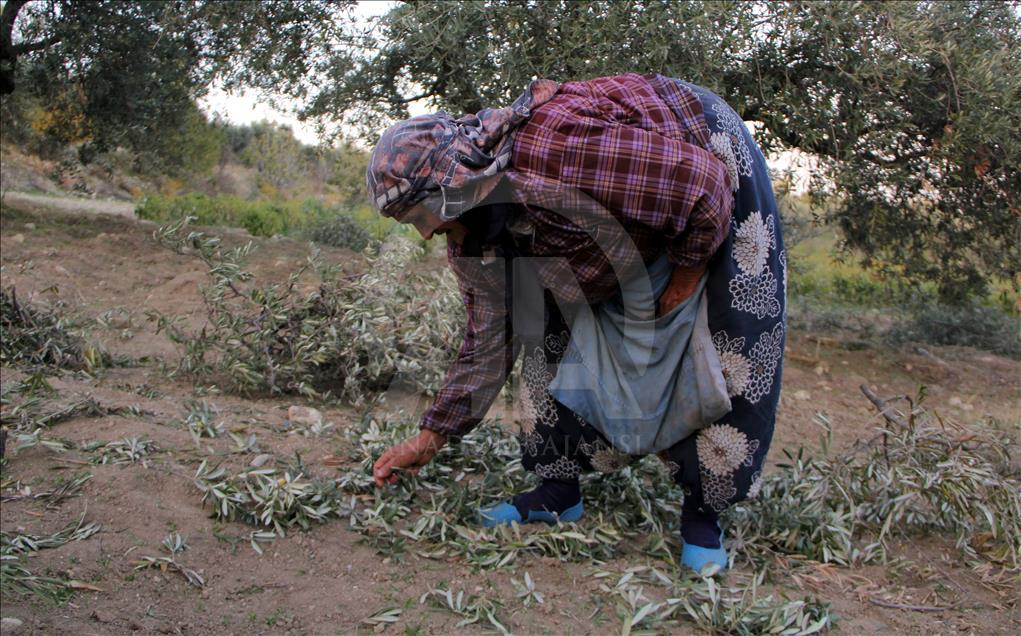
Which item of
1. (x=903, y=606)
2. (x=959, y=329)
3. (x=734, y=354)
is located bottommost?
(x=959, y=329)

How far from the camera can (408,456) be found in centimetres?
283

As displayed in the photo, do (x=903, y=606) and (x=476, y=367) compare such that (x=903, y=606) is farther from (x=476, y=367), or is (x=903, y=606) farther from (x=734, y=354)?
(x=476, y=367)

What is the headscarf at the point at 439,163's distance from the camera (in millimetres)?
2137

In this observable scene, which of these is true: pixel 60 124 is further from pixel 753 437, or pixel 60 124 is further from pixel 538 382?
pixel 753 437

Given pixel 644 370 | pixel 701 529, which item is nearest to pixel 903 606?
pixel 701 529

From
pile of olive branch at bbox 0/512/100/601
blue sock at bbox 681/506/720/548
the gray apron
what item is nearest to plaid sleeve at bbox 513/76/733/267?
A: the gray apron

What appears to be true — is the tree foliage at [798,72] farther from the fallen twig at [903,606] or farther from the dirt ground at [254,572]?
the fallen twig at [903,606]

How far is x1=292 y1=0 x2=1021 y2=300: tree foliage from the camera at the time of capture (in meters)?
4.16

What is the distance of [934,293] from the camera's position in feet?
19.8

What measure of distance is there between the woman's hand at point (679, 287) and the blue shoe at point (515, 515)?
80 centimetres

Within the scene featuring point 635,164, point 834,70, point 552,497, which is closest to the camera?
point 635,164

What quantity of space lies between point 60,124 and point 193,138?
37.8 inches

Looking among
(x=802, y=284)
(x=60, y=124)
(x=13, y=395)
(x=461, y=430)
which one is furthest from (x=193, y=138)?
(x=461, y=430)

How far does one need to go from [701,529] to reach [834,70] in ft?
9.17
